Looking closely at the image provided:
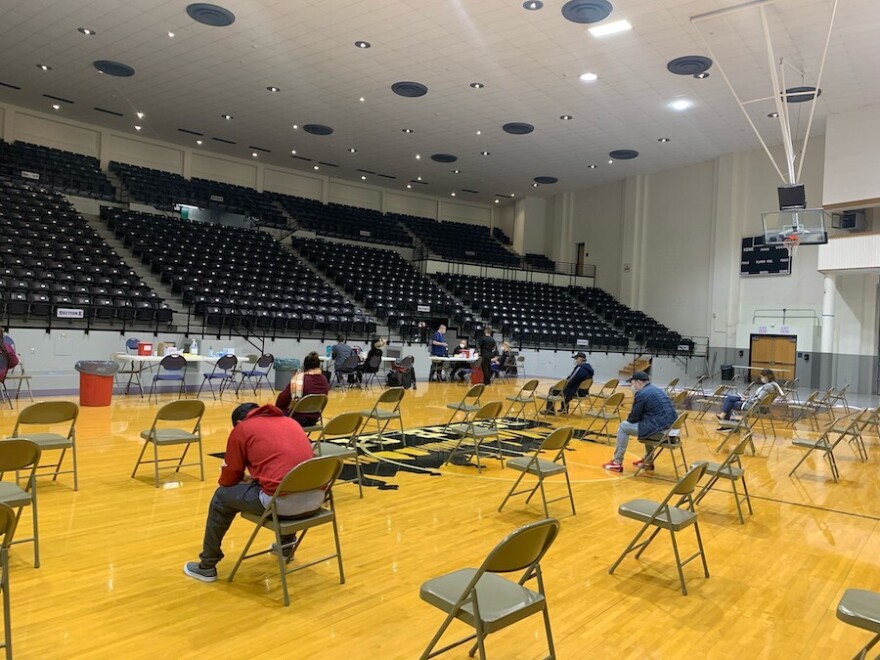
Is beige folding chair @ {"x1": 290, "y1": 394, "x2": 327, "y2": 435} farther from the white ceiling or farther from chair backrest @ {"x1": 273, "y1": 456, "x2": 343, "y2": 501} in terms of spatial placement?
the white ceiling

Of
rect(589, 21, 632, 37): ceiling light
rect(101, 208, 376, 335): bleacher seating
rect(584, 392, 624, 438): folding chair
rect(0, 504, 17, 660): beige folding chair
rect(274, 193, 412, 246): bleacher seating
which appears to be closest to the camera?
rect(0, 504, 17, 660): beige folding chair

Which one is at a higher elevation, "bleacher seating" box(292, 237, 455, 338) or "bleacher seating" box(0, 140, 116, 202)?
"bleacher seating" box(0, 140, 116, 202)

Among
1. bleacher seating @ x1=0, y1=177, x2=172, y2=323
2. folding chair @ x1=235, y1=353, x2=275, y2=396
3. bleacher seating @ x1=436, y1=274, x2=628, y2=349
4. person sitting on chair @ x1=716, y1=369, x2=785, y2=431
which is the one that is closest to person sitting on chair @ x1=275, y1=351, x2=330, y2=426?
folding chair @ x1=235, y1=353, x2=275, y2=396

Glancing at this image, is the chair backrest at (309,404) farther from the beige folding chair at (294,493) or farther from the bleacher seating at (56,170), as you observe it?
the bleacher seating at (56,170)

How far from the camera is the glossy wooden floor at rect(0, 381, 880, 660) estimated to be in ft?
9.73

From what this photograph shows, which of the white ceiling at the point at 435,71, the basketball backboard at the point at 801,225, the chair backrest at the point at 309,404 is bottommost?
the chair backrest at the point at 309,404

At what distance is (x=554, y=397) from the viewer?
10.3 m

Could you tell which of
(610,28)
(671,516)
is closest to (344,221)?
(610,28)

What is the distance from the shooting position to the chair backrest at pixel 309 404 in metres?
5.85

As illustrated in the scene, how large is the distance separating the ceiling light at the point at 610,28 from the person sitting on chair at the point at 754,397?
22.5 ft

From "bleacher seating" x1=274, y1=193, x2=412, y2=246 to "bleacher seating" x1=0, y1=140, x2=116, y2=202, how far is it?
20.5 feet

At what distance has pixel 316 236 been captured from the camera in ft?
75.2

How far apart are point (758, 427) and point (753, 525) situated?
6.56 m

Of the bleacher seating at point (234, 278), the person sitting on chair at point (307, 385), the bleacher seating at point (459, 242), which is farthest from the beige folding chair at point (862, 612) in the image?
the bleacher seating at point (459, 242)
